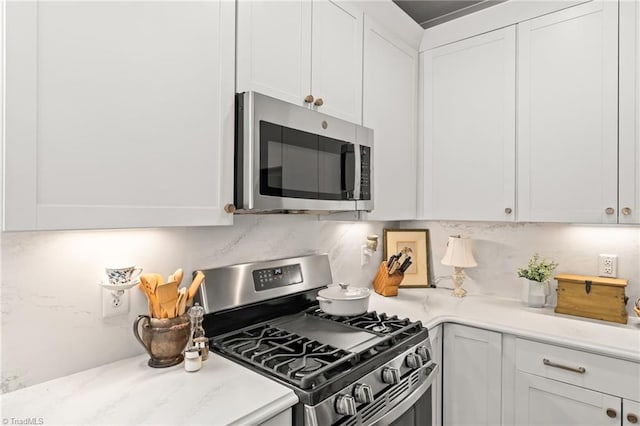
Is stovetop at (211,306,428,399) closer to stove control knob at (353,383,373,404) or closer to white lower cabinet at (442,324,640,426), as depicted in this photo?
stove control knob at (353,383,373,404)

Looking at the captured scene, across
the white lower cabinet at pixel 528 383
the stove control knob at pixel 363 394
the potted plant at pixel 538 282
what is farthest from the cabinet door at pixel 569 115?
the stove control knob at pixel 363 394

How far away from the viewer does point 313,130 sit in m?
1.50

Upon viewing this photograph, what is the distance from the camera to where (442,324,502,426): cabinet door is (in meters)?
1.76

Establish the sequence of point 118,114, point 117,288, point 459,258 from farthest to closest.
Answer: point 459,258 → point 117,288 → point 118,114

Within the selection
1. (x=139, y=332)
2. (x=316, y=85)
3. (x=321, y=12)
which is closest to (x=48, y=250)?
(x=139, y=332)

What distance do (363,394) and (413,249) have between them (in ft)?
4.74

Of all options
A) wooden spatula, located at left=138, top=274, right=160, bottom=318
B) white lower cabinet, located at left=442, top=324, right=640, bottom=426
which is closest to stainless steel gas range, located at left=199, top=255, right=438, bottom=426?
wooden spatula, located at left=138, top=274, right=160, bottom=318

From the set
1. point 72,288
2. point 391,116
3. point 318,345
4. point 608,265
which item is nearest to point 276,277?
point 318,345

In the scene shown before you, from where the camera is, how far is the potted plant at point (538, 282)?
6.53 feet

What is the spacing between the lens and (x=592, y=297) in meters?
1.84

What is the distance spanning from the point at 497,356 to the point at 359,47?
1.58 metres

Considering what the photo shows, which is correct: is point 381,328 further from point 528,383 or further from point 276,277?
point 528,383

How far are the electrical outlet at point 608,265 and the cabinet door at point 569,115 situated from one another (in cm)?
33

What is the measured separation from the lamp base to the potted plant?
0.35 meters
